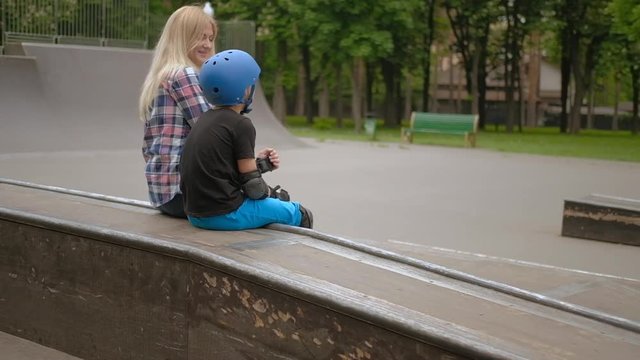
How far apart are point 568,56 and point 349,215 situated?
1331 inches

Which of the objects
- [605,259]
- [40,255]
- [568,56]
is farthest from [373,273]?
[568,56]

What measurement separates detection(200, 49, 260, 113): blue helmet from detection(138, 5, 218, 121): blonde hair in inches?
24.7

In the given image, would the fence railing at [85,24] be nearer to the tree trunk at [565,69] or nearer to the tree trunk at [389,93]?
the tree trunk at [389,93]

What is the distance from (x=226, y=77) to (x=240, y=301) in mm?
1193

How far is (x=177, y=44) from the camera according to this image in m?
4.39

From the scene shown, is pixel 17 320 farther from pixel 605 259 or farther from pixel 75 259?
pixel 605 259

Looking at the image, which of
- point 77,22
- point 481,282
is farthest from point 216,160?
point 77,22

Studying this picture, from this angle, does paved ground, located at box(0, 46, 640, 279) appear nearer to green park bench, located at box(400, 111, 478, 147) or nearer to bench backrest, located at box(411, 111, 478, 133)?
green park bench, located at box(400, 111, 478, 147)

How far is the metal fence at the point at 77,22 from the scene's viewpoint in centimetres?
1834

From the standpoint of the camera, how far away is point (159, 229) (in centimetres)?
379

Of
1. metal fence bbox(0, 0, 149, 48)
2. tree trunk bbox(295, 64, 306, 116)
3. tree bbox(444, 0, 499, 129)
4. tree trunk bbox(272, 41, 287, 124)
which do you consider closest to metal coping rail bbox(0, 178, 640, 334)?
metal fence bbox(0, 0, 149, 48)

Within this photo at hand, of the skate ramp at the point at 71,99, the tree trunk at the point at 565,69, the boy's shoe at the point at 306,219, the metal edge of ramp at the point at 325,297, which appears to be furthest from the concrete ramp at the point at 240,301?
the tree trunk at the point at 565,69

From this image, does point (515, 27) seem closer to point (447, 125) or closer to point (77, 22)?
point (447, 125)

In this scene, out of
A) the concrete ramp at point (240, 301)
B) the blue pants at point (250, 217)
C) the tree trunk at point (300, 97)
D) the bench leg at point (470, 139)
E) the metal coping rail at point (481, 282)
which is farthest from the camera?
the tree trunk at point (300, 97)
